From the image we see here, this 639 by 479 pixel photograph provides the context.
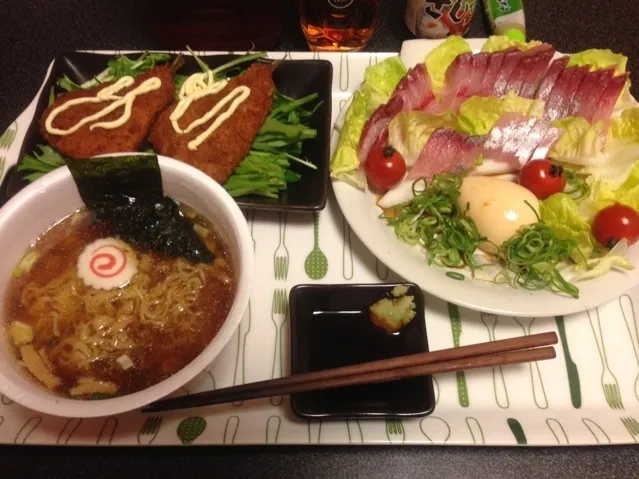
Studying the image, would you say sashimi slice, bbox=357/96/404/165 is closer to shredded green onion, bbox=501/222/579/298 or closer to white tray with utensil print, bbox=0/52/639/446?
white tray with utensil print, bbox=0/52/639/446

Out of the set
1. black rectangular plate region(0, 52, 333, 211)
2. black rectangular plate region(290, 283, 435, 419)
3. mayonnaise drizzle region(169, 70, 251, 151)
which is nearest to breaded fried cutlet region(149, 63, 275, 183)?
mayonnaise drizzle region(169, 70, 251, 151)

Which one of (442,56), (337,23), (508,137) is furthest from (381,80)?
(508,137)

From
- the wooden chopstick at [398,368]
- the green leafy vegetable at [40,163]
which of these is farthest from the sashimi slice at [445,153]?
the green leafy vegetable at [40,163]

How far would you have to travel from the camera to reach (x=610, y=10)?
91.0 inches

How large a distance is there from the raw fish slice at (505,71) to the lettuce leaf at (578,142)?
0.70 feet

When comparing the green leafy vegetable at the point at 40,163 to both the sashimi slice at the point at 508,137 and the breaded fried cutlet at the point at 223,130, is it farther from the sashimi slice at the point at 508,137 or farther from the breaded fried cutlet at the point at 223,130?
the sashimi slice at the point at 508,137

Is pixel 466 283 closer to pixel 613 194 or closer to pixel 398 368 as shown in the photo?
pixel 398 368

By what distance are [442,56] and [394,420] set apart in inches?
49.8

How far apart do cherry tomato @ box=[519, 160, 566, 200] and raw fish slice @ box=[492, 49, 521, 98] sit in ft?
1.02

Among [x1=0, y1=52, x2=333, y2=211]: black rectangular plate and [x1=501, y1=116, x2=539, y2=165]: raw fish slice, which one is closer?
[x1=0, y1=52, x2=333, y2=211]: black rectangular plate

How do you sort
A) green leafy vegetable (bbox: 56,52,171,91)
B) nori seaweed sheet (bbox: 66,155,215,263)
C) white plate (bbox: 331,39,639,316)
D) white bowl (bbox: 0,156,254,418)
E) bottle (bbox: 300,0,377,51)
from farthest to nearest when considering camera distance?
bottle (bbox: 300,0,377,51)
green leafy vegetable (bbox: 56,52,171,91)
white plate (bbox: 331,39,639,316)
nori seaweed sheet (bbox: 66,155,215,263)
white bowl (bbox: 0,156,254,418)

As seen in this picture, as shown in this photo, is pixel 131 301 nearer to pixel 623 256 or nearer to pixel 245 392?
pixel 245 392

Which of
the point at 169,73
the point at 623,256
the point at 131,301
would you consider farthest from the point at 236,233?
the point at 623,256

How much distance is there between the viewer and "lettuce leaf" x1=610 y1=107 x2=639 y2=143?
172cm
